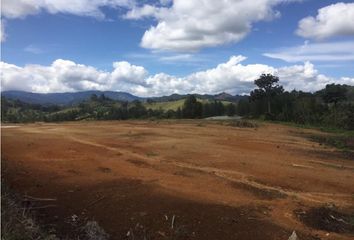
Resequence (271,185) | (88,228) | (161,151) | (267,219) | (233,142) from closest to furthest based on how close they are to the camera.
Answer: (88,228)
(267,219)
(271,185)
(161,151)
(233,142)

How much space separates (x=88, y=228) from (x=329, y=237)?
13.1 feet

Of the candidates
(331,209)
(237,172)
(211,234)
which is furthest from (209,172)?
(211,234)

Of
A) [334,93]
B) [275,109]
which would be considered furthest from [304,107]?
[275,109]

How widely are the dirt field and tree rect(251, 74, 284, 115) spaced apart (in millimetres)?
35274

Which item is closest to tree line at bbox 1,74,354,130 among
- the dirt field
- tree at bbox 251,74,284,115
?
tree at bbox 251,74,284,115

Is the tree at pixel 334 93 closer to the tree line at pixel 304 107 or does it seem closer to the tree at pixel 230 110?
the tree line at pixel 304 107

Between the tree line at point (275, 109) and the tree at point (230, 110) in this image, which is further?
the tree at point (230, 110)

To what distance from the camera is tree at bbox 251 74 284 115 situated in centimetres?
5203

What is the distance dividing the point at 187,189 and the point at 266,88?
144 ft

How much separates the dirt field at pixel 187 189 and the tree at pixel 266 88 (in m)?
35.3

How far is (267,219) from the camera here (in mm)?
8453

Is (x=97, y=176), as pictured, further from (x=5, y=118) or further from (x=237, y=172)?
(x=5, y=118)

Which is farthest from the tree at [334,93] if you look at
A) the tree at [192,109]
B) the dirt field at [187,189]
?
the dirt field at [187,189]

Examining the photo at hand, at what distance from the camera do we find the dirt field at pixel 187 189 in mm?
7945
